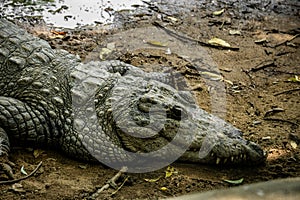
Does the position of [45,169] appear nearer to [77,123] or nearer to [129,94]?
[77,123]

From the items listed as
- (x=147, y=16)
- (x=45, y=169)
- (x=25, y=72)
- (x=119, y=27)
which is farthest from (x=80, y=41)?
(x=45, y=169)

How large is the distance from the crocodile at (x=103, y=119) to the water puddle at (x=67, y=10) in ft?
7.58

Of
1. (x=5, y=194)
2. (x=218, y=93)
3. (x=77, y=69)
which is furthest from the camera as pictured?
(x=218, y=93)

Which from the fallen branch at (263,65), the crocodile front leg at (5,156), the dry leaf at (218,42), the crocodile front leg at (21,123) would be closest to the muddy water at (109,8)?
the dry leaf at (218,42)

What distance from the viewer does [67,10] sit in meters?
6.97

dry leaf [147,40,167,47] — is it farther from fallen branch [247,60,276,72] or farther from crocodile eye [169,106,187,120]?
crocodile eye [169,106,187,120]

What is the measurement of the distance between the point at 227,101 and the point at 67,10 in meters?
3.32

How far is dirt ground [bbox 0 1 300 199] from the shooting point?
11.8 feet

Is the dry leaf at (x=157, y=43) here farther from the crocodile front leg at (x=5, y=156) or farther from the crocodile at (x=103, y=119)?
the crocodile front leg at (x=5, y=156)

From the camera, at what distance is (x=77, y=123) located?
404cm

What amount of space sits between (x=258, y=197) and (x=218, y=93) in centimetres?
335

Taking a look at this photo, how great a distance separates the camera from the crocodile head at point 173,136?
3857 mm

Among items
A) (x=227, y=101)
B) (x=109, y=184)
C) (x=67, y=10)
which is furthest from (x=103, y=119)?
(x=67, y=10)

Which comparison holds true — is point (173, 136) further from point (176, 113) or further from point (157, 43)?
point (157, 43)
